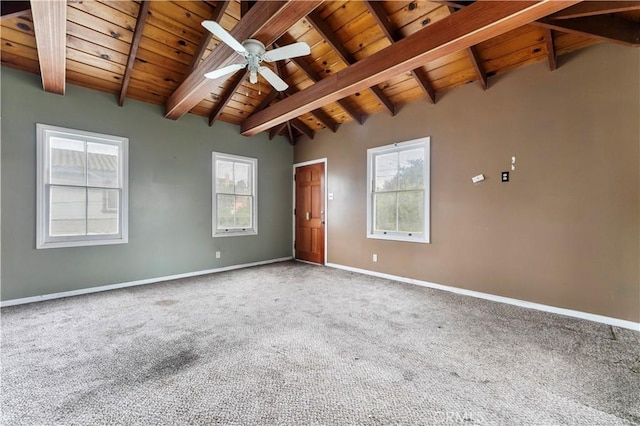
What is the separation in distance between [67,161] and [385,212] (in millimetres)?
4792

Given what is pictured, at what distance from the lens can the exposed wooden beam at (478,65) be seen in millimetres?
3198

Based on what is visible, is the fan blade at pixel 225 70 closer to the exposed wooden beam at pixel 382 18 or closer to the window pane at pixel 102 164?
the exposed wooden beam at pixel 382 18

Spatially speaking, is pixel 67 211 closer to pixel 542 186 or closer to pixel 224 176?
pixel 224 176

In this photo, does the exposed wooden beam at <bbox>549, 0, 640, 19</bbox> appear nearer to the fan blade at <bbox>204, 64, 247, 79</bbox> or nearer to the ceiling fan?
the ceiling fan

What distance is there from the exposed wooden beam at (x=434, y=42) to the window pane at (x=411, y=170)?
1.54 meters

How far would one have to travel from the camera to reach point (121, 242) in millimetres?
4090

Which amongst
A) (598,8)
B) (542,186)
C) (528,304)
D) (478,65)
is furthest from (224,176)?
(598,8)

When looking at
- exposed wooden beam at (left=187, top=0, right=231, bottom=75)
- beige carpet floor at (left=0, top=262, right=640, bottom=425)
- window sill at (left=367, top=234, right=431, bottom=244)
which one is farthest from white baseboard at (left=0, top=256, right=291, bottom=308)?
exposed wooden beam at (left=187, top=0, right=231, bottom=75)

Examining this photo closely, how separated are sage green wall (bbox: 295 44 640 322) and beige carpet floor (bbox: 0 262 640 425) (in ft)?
1.52

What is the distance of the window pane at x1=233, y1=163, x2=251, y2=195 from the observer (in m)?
5.46

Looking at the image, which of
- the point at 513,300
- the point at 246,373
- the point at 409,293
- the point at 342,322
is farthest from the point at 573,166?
the point at 246,373

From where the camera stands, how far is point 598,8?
232 centimetres

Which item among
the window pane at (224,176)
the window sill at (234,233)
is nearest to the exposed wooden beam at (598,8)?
the window pane at (224,176)

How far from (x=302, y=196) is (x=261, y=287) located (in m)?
2.60
